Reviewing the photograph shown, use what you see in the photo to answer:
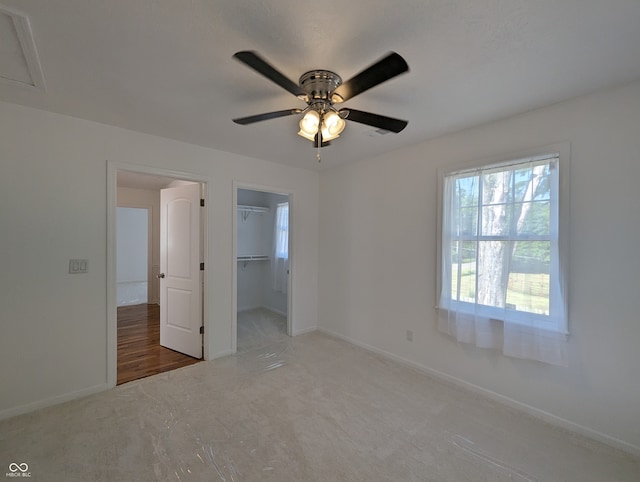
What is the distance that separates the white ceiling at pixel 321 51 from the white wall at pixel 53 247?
261 millimetres

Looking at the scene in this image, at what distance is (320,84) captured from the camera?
1.66 meters

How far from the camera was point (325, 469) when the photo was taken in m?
1.68

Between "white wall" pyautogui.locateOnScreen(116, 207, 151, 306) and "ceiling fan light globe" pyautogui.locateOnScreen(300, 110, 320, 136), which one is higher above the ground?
"ceiling fan light globe" pyautogui.locateOnScreen(300, 110, 320, 136)

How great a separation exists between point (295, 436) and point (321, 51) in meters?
2.52

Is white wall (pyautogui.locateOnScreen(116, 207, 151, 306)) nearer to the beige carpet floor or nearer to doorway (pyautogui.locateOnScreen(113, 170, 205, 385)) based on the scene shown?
doorway (pyautogui.locateOnScreen(113, 170, 205, 385))

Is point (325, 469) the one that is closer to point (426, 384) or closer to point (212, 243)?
point (426, 384)

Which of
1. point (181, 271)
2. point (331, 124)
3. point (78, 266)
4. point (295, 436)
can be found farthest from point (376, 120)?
point (181, 271)

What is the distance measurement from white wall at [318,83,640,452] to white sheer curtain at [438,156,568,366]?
0.42 feet

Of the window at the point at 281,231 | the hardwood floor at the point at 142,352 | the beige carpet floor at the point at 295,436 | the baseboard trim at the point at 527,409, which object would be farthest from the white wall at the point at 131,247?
the baseboard trim at the point at 527,409

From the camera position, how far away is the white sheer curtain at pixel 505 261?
2.11 meters

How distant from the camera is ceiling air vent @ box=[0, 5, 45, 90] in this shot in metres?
1.32

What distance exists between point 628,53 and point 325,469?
9.91 feet

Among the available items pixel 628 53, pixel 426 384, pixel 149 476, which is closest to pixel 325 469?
pixel 149 476

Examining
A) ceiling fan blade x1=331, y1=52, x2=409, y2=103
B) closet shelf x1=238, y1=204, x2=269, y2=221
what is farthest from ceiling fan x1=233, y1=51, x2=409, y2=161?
closet shelf x1=238, y1=204, x2=269, y2=221
